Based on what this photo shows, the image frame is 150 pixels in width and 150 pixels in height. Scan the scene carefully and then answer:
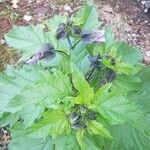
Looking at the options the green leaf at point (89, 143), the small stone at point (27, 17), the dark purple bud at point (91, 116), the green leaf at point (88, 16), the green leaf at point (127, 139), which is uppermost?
the green leaf at point (88, 16)

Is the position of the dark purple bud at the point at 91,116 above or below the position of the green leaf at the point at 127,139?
above

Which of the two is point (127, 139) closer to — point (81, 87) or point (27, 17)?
point (81, 87)

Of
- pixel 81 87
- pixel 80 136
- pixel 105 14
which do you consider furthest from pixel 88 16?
pixel 105 14

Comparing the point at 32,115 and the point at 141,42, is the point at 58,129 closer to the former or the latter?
the point at 32,115

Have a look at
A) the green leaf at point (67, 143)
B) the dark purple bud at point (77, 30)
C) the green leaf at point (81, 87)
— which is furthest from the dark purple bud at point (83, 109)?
the dark purple bud at point (77, 30)

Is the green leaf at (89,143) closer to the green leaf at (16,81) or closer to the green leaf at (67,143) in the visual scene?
the green leaf at (67,143)

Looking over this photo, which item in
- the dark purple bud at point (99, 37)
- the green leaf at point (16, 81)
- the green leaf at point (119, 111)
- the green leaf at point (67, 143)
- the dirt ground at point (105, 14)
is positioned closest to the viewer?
the green leaf at point (119, 111)

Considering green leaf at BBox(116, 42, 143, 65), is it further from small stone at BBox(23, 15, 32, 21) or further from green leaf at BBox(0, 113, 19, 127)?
small stone at BBox(23, 15, 32, 21)
